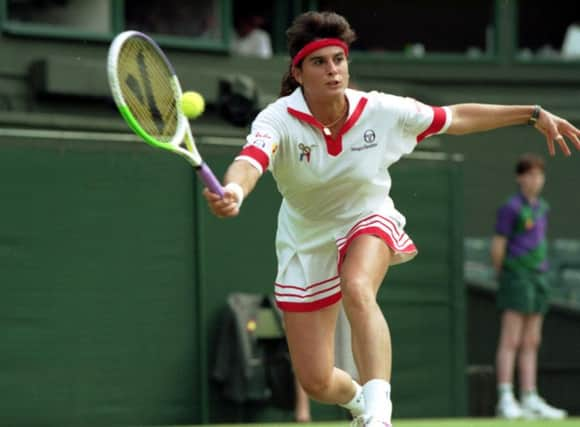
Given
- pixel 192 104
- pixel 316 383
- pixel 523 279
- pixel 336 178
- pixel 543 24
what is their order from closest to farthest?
pixel 192 104, pixel 336 178, pixel 316 383, pixel 523 279, pixel 543 24

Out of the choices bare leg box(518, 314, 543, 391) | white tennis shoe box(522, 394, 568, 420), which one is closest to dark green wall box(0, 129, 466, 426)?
bare leg box(518, 314, 543, 391)

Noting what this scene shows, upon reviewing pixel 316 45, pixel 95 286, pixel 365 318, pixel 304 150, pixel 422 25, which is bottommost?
pixel 95 286

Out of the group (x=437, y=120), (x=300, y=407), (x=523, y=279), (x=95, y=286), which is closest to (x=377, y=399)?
(x=437, y=120)

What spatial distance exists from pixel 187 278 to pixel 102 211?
0.84 meters

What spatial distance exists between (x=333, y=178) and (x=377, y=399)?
1092mm

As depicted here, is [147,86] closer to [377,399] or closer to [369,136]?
[369,136]

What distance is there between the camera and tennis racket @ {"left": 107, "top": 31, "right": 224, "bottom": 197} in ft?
16.1

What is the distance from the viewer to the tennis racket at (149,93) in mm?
4910

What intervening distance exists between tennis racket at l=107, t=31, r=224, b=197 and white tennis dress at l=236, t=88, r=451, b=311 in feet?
1.53

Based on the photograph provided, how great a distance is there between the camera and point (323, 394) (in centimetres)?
630

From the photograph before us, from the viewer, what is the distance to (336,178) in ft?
19.6

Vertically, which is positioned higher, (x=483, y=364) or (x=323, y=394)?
(x=323, y=394)

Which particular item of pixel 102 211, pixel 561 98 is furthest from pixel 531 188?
pixel 561 98

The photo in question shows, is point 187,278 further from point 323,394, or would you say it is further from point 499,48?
point 499,48
